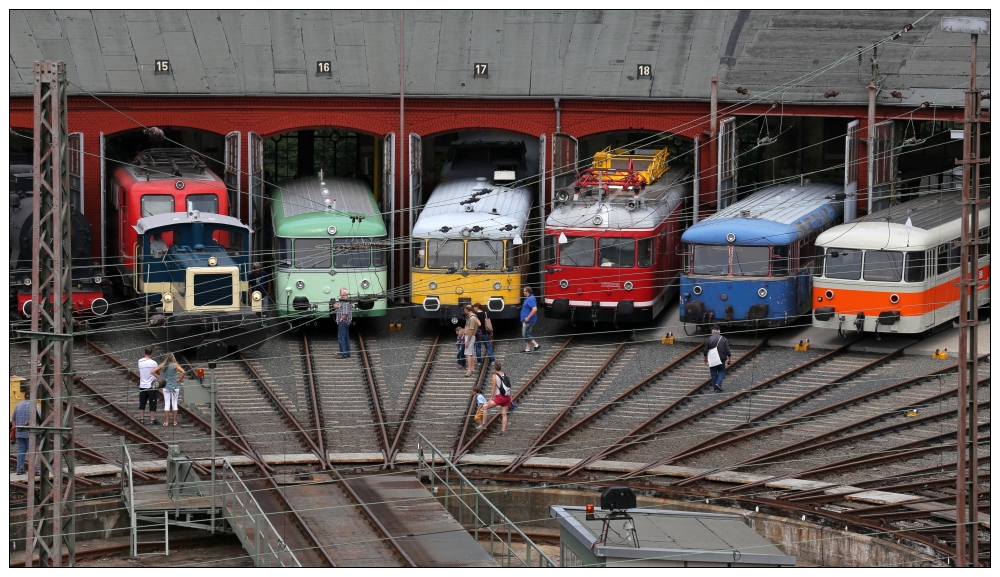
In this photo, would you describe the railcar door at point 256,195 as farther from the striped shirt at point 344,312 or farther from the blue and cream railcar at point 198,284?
the striped shirt at point 344,312

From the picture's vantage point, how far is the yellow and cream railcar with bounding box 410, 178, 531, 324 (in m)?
38.3

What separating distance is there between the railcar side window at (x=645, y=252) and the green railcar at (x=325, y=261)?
4.95 meters

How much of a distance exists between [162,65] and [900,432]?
64.5 feet

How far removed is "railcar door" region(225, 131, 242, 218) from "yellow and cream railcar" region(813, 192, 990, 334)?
12.8 metres

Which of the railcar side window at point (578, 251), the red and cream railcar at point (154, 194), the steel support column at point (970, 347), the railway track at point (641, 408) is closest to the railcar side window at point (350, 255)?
the red and cream railcar at point (154, 194)

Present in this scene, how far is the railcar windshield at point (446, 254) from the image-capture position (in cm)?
3847

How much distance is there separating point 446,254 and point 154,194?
20.7 ft

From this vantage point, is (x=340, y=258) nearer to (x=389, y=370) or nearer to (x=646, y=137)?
(x=389, y=370)

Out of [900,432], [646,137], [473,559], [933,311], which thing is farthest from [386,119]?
[473,559]

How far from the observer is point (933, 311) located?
3700 centimetres

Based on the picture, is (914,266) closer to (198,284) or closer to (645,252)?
(645,252)

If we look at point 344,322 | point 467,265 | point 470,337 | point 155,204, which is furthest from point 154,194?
point 470,337

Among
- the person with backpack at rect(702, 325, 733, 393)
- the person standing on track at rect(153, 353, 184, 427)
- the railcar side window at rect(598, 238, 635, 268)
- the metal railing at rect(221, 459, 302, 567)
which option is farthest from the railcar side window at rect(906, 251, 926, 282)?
the metal railing at rect(221, 459, 302, 567)

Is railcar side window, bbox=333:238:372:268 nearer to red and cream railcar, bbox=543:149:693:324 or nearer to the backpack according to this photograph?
red and cream railcar, bbox=543:149:693:324
